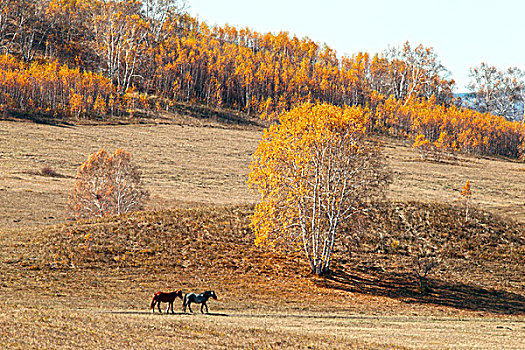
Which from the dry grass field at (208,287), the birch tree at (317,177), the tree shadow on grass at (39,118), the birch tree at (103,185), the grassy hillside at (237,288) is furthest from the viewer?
the tree shadow on grass at (39,118)

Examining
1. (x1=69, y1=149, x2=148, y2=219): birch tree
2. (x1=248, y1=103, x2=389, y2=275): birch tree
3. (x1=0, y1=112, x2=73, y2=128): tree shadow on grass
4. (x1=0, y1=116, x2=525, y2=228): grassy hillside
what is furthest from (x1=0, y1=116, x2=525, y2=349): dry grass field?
(x1=0, y1=112, x2=73, y2=128): tree shadow on grass

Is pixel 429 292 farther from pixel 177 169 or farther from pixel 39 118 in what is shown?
pixel 39 118

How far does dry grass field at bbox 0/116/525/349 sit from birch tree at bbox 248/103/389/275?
140 inches

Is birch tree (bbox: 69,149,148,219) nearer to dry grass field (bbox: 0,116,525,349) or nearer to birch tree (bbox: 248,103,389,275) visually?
dry grass field (bbox: 0,116,525,349)

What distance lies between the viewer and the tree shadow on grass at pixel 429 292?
35.9 meters

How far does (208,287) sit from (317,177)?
485 inches

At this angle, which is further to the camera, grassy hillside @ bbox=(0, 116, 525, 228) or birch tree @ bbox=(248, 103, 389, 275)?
grassy hillside @ bbox=(0, 116, 525, 228)

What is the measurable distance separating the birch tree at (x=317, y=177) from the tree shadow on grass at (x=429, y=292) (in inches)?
92.5

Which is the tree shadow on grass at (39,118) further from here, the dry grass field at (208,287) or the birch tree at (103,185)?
the birch tree at (103,185)

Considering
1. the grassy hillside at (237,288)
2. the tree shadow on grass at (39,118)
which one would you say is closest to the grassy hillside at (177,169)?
the tree shadow on grass at (39,118)

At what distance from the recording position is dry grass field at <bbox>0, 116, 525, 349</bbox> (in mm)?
18641

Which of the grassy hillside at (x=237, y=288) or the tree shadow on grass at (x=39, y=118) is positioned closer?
the grassy hillside at (x=237, y=288)

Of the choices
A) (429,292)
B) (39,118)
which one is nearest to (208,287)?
(429,292)

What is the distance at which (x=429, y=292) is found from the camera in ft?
126
